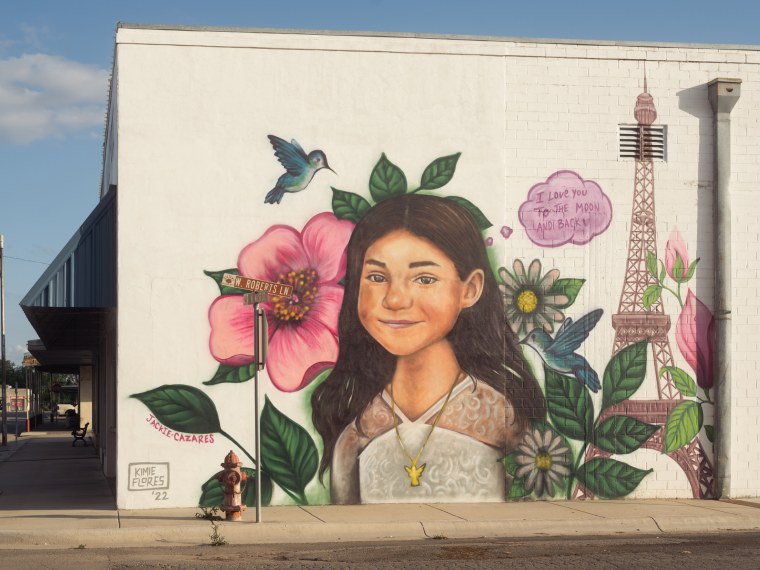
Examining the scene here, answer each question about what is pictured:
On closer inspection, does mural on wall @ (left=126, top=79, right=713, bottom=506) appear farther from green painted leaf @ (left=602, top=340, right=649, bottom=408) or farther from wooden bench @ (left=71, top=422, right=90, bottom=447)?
wooden bench @ (left=71, top=422, right=90, bottom=447)

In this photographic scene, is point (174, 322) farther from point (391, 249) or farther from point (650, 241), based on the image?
point (650, 241)

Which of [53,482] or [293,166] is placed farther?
[53,482]

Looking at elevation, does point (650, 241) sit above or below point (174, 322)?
above

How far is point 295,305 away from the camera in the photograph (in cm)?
1439

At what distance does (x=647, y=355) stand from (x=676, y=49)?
454 centimetres

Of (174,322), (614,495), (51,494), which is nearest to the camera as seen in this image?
(174,322)

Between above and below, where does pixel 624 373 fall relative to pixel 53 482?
above

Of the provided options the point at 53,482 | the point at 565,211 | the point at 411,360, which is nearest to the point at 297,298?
the point at 411,360

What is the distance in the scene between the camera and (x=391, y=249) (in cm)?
1465

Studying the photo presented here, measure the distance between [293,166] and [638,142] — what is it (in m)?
5.08

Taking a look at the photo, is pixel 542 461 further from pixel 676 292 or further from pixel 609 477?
pixel 676 292

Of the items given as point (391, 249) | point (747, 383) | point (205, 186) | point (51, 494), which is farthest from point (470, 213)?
point (51, 494)

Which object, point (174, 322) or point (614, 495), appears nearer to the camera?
point (174, 322)

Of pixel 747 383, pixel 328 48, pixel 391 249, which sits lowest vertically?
pixel 747 383
